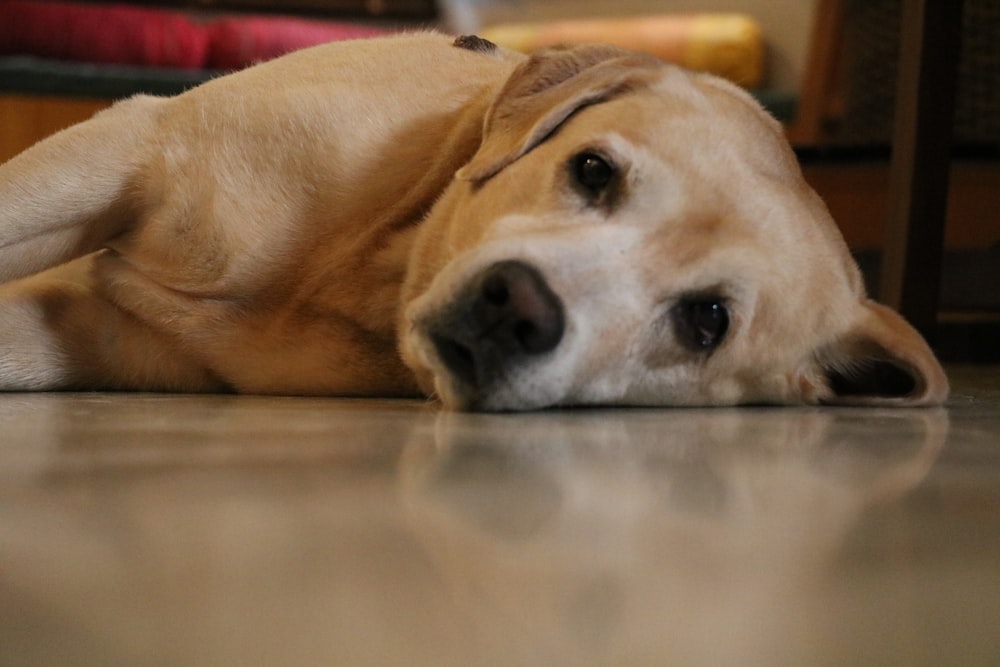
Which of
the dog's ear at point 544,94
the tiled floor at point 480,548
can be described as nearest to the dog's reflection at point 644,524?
the tiled floor at point 480,548

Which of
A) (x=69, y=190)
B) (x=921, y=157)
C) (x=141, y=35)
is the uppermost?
(x=69, y=190)

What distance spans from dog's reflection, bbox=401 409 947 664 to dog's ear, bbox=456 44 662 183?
0.55 m

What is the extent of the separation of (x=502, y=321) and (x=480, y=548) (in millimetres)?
790

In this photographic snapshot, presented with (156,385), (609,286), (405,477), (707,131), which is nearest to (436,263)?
(609,286)

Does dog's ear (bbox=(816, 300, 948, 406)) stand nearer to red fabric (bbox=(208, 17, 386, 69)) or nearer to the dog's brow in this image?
the dog's brow

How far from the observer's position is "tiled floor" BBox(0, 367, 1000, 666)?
76 cm

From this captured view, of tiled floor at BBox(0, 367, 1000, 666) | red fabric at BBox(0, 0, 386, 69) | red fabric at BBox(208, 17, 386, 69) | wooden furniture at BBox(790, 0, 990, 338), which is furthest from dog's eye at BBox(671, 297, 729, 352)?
red fabric at BBox(208, 17, 386, 69)

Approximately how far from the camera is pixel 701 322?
202 cm

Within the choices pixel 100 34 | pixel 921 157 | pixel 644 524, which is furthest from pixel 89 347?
pixel 100 34

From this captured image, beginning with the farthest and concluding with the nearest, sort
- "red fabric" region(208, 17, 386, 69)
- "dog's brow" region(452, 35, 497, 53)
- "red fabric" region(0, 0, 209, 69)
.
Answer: "red fabric" region(208, 17, 386, 69) < "red fabric" region(0, 0, 209, 69) < "dog's brow" region(452, 35, 497, 53)

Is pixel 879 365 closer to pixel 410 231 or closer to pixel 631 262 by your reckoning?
pixel 631 262

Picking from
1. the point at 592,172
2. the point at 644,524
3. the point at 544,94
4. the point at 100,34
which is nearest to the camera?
the point at 644,524

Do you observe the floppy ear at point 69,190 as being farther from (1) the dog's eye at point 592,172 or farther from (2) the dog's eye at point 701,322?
(2) the dog's eye at point 701,322

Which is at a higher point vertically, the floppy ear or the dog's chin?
the floppy ear
